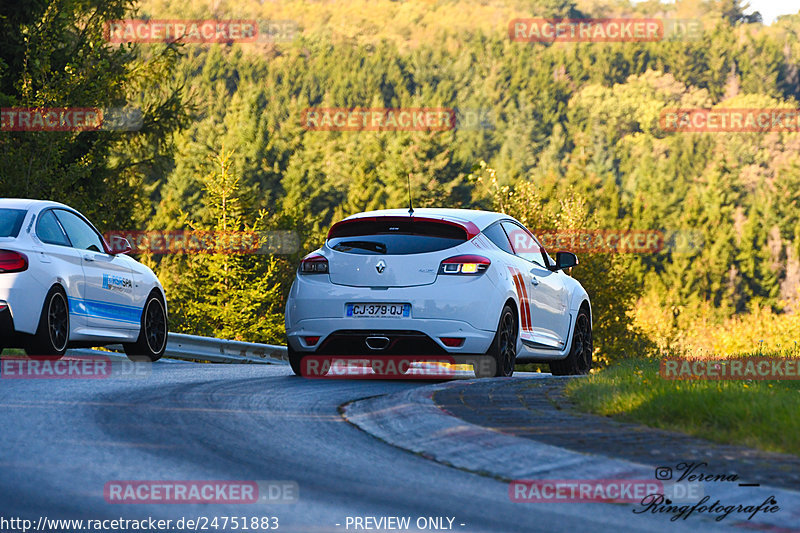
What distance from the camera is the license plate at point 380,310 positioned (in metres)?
10.8

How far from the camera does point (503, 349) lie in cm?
1141

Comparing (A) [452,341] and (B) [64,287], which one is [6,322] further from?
(A) [452,341]

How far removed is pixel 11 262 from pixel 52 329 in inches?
31.8

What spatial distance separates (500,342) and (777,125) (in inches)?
5569

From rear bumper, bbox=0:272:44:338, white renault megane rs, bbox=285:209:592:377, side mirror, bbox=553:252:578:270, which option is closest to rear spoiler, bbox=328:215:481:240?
white renault megane rs, bbox=285:209:592:377

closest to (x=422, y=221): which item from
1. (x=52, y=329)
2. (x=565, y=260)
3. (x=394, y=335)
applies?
(x=394, y=335)

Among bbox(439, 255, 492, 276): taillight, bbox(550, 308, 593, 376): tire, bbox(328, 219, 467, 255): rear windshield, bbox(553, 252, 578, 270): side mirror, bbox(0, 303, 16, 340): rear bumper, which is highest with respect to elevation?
bbox(328, 219, 467, 255): rear windshield

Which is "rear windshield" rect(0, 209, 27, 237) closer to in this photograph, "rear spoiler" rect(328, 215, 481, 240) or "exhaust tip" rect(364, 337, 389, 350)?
"rear spoiler" rect(328, 215, 481, 240)

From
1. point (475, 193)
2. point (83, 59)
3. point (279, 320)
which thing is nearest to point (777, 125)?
point (475, 193)

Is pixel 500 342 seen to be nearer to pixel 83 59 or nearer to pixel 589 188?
pixel 83 59

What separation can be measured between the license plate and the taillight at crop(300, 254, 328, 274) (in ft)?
1.71

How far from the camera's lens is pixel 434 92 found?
168 m

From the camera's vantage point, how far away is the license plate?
10844 mm

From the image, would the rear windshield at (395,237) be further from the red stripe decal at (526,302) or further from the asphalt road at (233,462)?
the asphalt road at (233,462)
